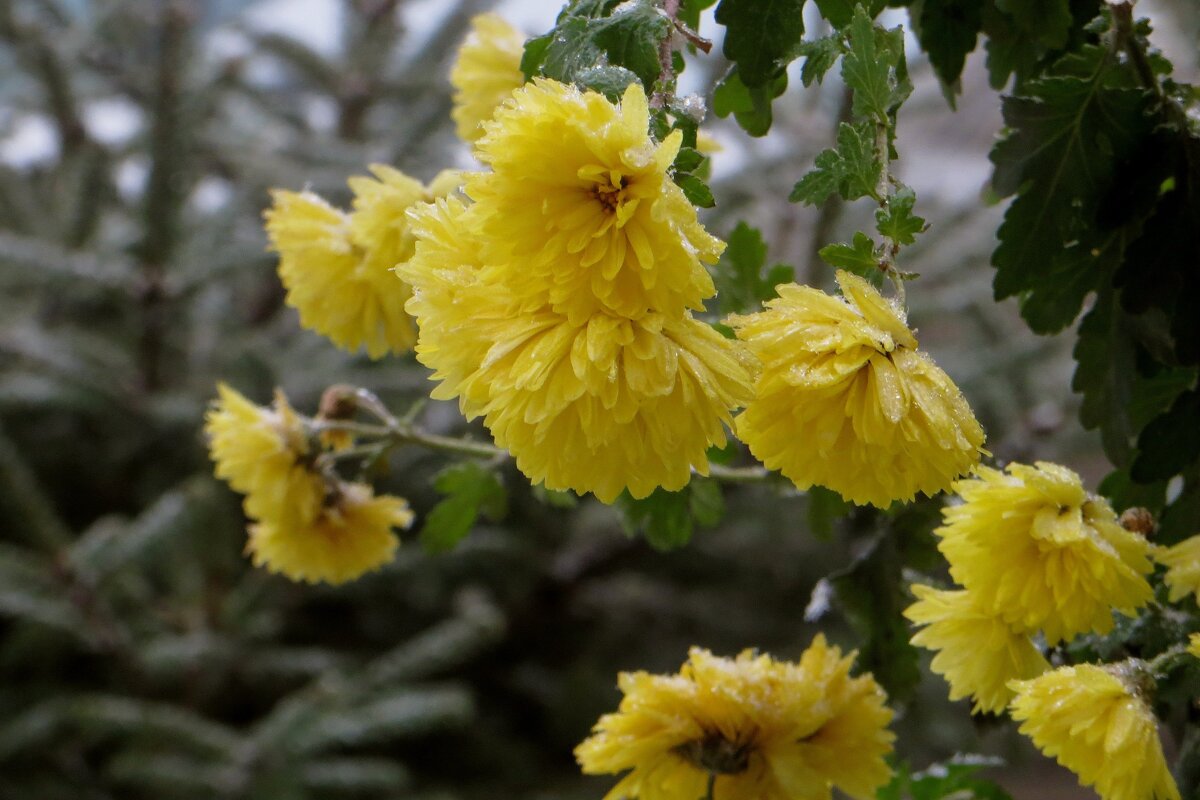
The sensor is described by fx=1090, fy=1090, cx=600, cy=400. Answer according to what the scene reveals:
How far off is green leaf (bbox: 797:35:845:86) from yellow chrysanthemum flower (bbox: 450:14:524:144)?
0.61ft

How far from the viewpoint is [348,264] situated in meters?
0.52

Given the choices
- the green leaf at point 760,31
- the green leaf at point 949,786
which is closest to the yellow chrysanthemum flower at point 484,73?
the green leaf at point 760,31

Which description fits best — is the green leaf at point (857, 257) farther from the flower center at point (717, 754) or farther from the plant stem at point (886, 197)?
the flower center at point (717, 754)

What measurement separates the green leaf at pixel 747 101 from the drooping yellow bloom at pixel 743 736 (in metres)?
0.23

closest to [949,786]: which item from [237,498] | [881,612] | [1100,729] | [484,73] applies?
[881,612]

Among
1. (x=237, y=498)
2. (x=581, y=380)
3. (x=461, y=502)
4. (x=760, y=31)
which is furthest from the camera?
(x=237, y=498)

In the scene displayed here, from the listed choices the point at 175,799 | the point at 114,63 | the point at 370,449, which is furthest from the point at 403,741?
the point at 370,449

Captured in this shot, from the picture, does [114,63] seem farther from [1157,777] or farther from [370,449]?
[1157,777]

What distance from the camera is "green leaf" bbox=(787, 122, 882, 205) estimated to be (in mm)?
347

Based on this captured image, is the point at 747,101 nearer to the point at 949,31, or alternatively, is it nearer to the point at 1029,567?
the point at 949,31

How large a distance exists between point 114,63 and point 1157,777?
1.94 metres

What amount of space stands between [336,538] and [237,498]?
124 cm

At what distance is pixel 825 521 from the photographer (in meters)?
0.55

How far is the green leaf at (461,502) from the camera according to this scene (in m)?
0.61
